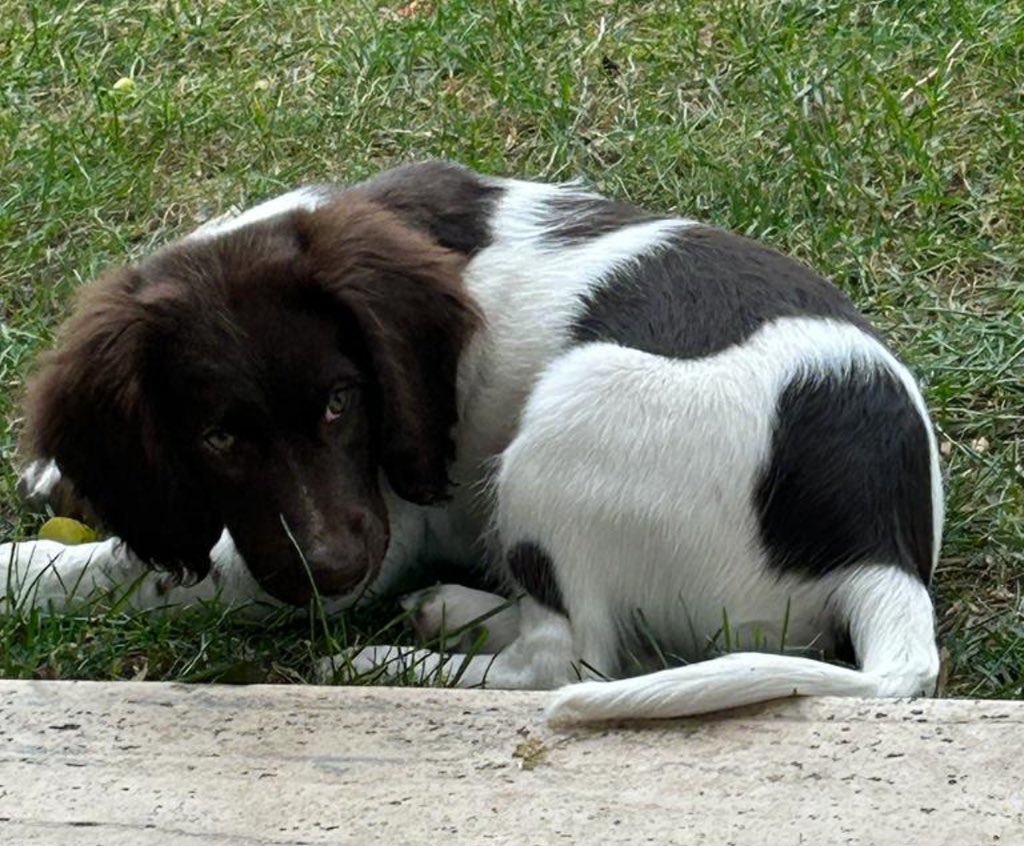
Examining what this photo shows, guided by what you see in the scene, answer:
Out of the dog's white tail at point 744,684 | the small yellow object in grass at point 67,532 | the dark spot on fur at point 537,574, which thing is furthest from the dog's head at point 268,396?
the dog's white tail at point 744,684

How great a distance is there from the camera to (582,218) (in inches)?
197

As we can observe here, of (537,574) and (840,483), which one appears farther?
(537,574)

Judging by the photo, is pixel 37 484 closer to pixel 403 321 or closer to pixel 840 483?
pixel 403 321

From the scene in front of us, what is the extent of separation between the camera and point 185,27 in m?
7.98

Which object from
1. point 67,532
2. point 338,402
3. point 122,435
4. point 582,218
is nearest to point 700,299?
point 582,218

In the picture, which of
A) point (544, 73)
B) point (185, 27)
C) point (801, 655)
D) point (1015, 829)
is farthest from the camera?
point (185, 27)

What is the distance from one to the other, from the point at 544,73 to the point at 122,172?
65.2 inches

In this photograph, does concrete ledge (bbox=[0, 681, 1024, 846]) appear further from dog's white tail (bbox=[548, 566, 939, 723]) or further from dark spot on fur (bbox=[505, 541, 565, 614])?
dark spot on fur (bbox=[505, 541, 565, 614])

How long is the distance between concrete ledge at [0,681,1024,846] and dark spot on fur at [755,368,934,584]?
1.96ft

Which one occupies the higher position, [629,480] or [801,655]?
[629,480]

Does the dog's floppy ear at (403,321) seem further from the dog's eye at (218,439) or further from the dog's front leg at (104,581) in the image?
the dog's front leg at (104,581)

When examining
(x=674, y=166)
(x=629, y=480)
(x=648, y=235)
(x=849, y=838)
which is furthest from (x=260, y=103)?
(x=849, y=838)

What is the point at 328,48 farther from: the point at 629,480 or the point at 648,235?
the point at 629,480

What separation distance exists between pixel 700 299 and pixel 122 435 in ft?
4.73
